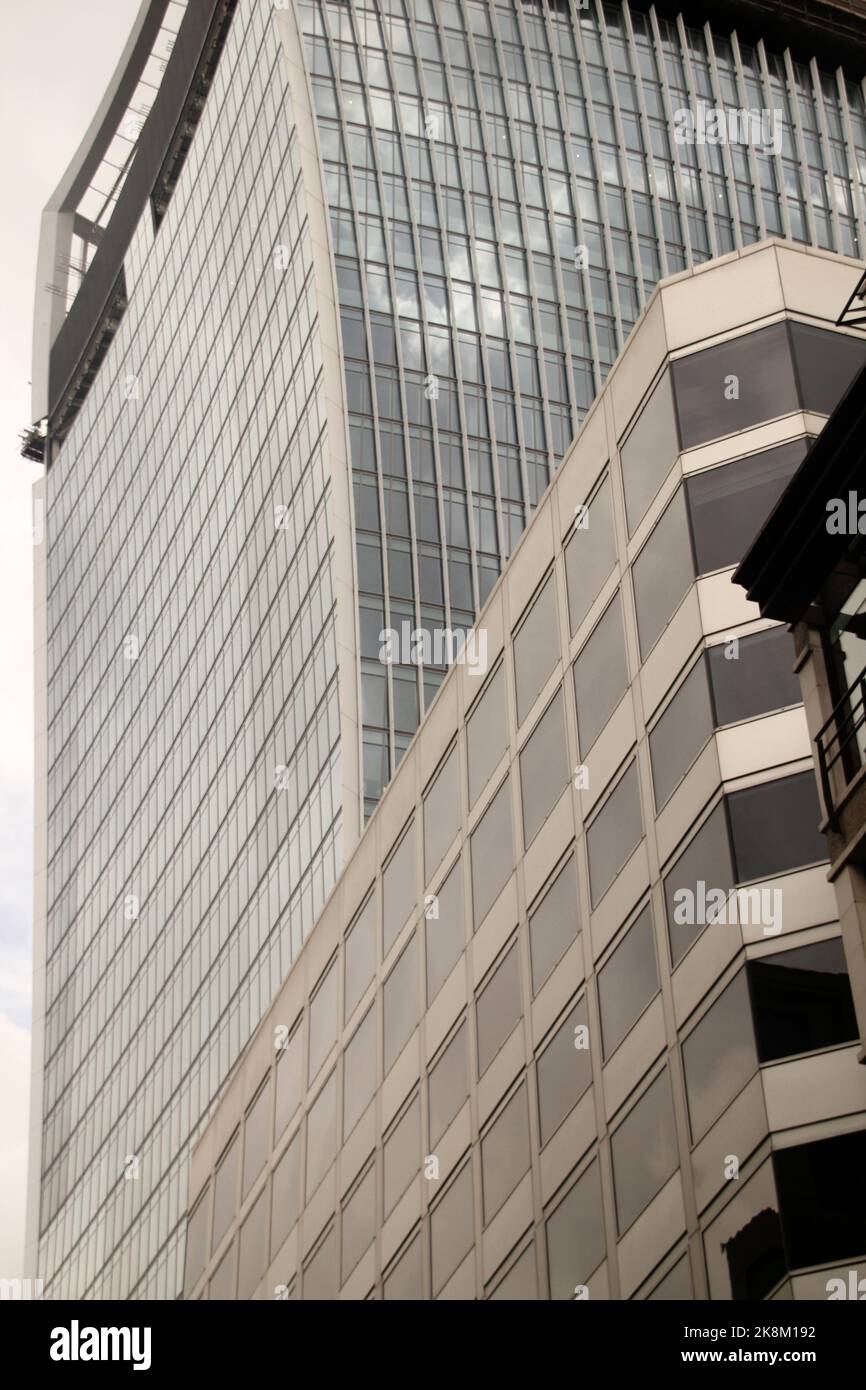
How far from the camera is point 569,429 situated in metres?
95.6

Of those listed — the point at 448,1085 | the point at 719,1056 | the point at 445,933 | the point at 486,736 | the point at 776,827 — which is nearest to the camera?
the point at 719,1056

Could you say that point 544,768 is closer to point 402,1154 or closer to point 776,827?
point 776,827

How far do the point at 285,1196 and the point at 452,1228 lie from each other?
1007cm

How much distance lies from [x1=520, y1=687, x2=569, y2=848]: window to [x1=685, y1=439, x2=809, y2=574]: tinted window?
189 inches

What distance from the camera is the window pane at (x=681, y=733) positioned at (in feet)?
84.1

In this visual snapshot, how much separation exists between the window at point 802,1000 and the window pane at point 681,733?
3677mm

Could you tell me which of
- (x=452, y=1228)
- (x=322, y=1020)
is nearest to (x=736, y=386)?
(x=452, y=1228)

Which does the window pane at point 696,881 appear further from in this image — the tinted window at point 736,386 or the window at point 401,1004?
the window at point 401,1004

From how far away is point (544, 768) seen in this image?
3088cm

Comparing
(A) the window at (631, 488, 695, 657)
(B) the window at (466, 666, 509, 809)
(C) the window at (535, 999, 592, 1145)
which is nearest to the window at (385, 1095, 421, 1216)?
(C) the window at (535, 999, 592, 1145)

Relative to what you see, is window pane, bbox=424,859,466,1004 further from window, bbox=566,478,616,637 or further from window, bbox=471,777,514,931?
window, bbox=566,478,616,637

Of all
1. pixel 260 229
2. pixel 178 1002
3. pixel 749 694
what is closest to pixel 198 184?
pixel 260 229
